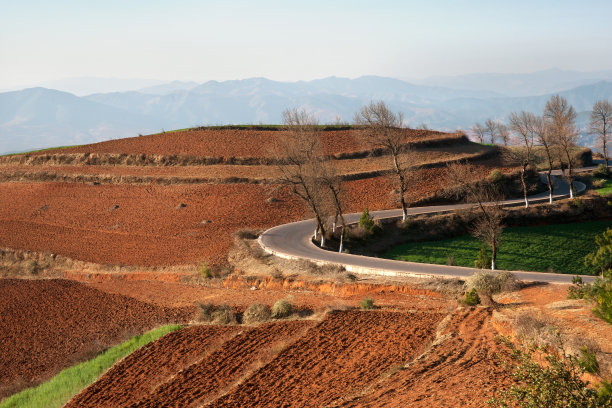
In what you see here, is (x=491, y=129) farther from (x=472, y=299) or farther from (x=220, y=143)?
(x=472, y=299)

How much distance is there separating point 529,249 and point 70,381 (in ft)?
96.2

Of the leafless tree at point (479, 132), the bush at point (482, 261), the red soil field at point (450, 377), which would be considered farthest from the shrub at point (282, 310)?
the leafless tree at point (479, 132)

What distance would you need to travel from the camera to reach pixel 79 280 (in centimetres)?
3438

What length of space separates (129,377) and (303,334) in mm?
6223

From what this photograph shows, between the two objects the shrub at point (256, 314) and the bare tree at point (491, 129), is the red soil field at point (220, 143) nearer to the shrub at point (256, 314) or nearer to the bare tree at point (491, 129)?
the bare tree at point (491, 129)

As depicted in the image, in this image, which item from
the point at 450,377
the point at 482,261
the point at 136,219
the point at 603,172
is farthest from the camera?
the point at 603,172

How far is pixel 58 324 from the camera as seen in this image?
81.2ft

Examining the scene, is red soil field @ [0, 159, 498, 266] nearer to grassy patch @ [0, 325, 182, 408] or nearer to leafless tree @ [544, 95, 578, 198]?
leafless tree @ [544, 95, 578, 198]

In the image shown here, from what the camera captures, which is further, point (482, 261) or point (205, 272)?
point (205, 272)

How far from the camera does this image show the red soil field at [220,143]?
59.6 meters

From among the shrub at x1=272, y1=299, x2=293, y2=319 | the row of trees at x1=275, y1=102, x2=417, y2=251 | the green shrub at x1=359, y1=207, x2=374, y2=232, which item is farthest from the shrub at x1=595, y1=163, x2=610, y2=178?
the shrub at x1=272, y1=299, x2=293, y2=319

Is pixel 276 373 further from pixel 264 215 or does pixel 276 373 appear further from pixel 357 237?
pixel 264 215

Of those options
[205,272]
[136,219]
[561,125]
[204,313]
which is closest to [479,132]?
[561,125]

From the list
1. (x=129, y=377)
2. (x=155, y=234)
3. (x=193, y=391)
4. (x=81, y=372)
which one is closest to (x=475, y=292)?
(x=193, y=391)
